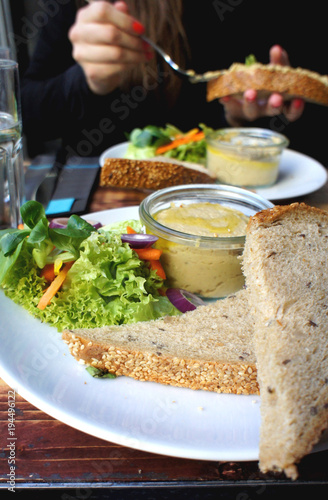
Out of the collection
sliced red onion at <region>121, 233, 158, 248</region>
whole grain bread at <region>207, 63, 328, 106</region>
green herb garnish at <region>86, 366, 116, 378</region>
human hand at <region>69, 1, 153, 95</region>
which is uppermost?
human hand at <region>69, 1, 153, 95</region>

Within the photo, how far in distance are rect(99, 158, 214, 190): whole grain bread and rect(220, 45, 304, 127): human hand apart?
108cm

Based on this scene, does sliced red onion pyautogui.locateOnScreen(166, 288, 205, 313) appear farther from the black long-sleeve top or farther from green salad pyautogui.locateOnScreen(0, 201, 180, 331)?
the black long-sleeve top

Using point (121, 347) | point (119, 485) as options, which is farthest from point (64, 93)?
point (119, 485)

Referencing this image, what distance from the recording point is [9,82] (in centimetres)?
252

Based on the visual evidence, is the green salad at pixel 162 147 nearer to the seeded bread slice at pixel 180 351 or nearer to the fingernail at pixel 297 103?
the fingernail at pixel 297 103

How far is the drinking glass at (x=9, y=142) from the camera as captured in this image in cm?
252

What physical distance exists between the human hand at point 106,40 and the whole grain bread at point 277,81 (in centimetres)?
88

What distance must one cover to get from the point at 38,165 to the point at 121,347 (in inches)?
107

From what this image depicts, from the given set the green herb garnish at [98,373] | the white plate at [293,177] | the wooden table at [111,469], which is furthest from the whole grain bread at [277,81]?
the wooden table at [111,469]

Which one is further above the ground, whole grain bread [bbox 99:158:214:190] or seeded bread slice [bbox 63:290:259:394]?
seeded bread slice [bbox 63:290:259:394]

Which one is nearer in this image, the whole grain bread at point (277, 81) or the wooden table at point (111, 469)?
the wooden table at point (111, 469)

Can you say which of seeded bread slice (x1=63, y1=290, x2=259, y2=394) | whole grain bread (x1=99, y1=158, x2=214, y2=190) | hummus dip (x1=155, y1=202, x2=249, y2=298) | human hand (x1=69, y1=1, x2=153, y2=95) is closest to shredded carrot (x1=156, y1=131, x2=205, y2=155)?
whole grain bread (x1=99, y1=158, x2=214, y2=190)

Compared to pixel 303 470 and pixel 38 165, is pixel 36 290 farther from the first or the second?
pixel 38 165

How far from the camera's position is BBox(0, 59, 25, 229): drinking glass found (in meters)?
2.52
